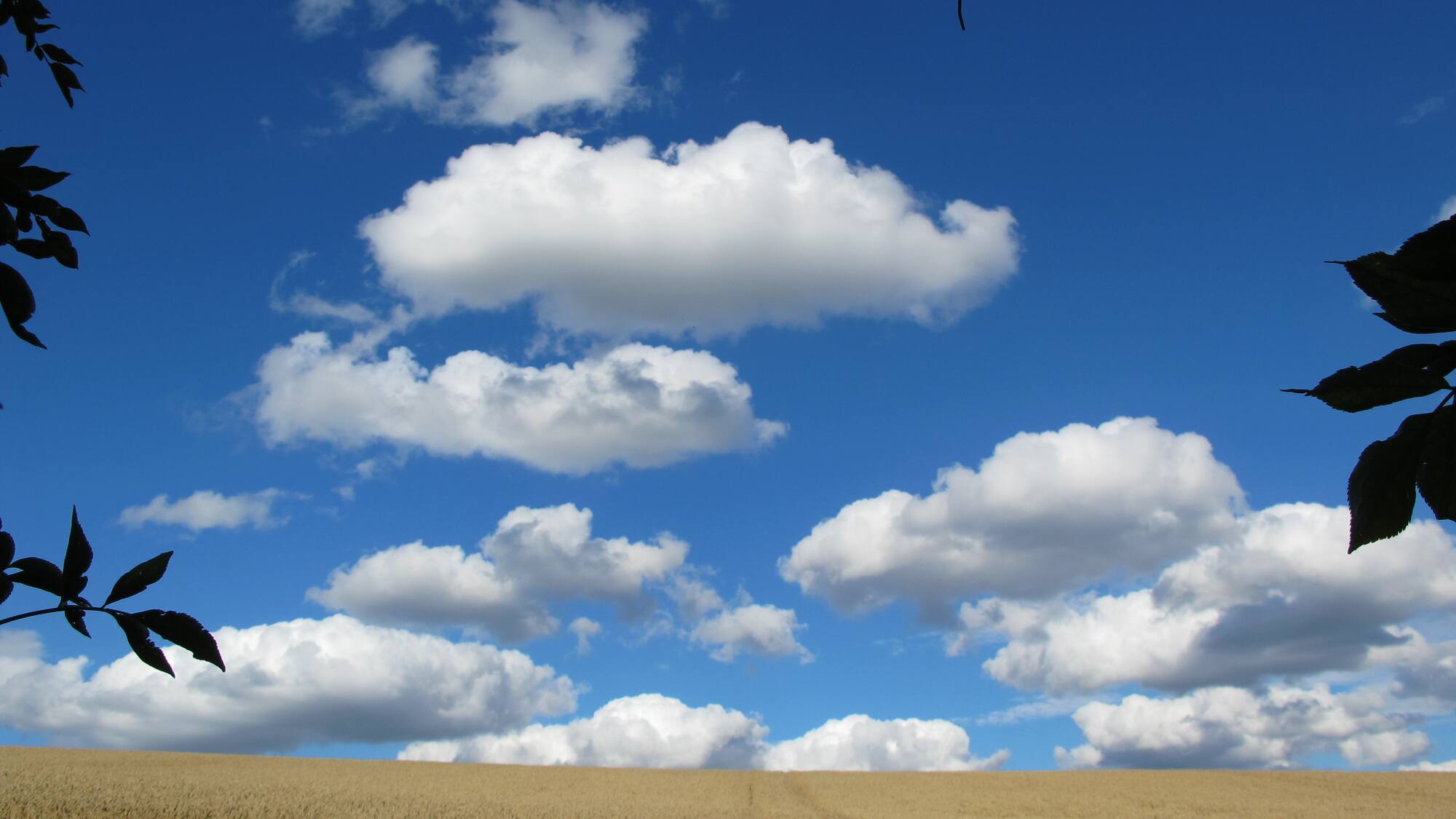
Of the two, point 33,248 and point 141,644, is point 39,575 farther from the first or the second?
point 33,248

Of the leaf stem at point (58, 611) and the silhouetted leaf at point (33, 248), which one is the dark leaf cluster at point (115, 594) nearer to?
the leaf stem at point (58, 611)

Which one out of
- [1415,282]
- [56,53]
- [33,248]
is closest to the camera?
[1415,282]

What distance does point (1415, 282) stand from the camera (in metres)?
1.01

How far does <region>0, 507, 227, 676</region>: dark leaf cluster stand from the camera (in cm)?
152

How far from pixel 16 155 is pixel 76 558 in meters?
0.78

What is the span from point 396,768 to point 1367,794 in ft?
161

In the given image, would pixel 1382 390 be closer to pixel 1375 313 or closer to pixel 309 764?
pixel 1375 313

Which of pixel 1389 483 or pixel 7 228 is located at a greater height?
pixel 7 228

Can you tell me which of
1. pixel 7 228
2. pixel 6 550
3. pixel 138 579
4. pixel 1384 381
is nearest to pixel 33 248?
pixel 7 228

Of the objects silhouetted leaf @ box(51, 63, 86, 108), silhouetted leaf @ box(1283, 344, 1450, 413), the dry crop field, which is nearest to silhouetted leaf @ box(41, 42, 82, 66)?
silhouetted leaf @ box(51, 63, 86, 108)

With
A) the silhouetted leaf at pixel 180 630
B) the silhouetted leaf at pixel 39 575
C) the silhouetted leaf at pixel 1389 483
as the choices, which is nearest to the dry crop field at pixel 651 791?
the silhouetted leaf at pixel 39 575

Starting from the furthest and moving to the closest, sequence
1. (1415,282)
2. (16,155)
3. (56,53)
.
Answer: (56,53), (16,155), (1415,282)

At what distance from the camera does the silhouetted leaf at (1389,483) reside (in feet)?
3.64

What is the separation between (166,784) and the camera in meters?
32.7
